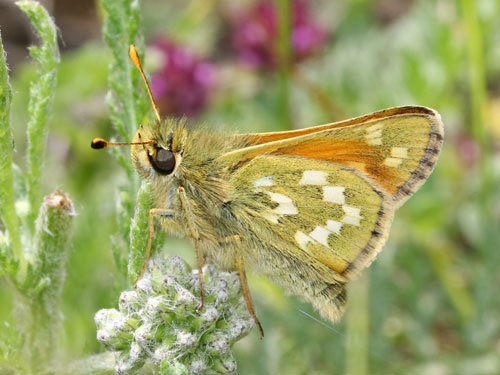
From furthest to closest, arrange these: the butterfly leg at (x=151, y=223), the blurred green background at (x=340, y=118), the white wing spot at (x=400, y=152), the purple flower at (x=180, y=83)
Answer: the purple flower at (x=180, y=83), the blurred green background at (x=340, y=118), the white wing spot at (x=400, y=152), the butterfly leg at (x=151, y=223)

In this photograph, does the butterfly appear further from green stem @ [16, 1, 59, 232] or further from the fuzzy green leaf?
the fuzzy green leaf

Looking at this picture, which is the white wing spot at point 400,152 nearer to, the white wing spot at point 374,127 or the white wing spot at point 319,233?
the white wing spot at point 374,127

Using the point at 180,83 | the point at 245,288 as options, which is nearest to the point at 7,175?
the point at 245,288

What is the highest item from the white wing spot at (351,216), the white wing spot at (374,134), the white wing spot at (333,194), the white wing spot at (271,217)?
the white wing spot at (374,134)

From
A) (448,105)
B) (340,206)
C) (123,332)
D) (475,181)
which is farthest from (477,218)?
(123,332)

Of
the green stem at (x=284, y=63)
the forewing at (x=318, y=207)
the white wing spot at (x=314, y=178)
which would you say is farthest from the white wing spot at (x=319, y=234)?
the green stem at (x=284, y=63)

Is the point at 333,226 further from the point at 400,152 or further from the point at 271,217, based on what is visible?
the point at 400,152

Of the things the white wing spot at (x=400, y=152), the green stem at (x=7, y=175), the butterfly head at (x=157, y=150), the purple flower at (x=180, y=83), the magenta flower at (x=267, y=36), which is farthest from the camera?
the magenta flower at (x=267, y=36)

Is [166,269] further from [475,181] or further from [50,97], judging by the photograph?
[475,181]
